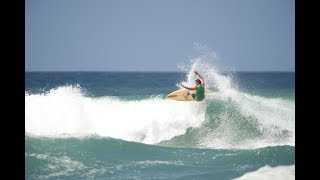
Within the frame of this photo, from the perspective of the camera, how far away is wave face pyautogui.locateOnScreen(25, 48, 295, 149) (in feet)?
16.2

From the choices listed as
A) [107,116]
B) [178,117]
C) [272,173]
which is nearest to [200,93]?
[178,117]

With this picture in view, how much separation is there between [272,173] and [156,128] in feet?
5.20

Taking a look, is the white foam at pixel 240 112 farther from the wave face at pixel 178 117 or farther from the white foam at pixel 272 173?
the white foam at pixel 272 173

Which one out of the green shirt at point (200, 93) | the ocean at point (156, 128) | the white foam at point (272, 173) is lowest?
the white foam at point (272, 173)

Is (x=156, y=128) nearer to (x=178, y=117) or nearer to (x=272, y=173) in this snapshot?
(x=178, y=117)

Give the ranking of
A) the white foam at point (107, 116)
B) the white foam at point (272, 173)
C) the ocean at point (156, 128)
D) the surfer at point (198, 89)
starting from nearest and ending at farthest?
the white foam at point (272, 173)
the ocean at point (156, 128)
the white foam at point (107, 116)
the surfer at point (198, 89)

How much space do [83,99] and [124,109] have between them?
613mm

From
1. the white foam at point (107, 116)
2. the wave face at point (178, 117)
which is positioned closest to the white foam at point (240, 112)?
the wave face at point (178, 117)

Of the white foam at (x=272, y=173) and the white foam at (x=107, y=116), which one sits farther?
the white foam at (x=107, y=116)

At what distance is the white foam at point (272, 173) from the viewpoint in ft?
13.9

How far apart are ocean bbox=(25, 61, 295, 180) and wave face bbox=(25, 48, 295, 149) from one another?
1 cm

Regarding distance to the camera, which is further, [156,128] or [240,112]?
[240,112]

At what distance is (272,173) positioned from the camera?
4.31 m
